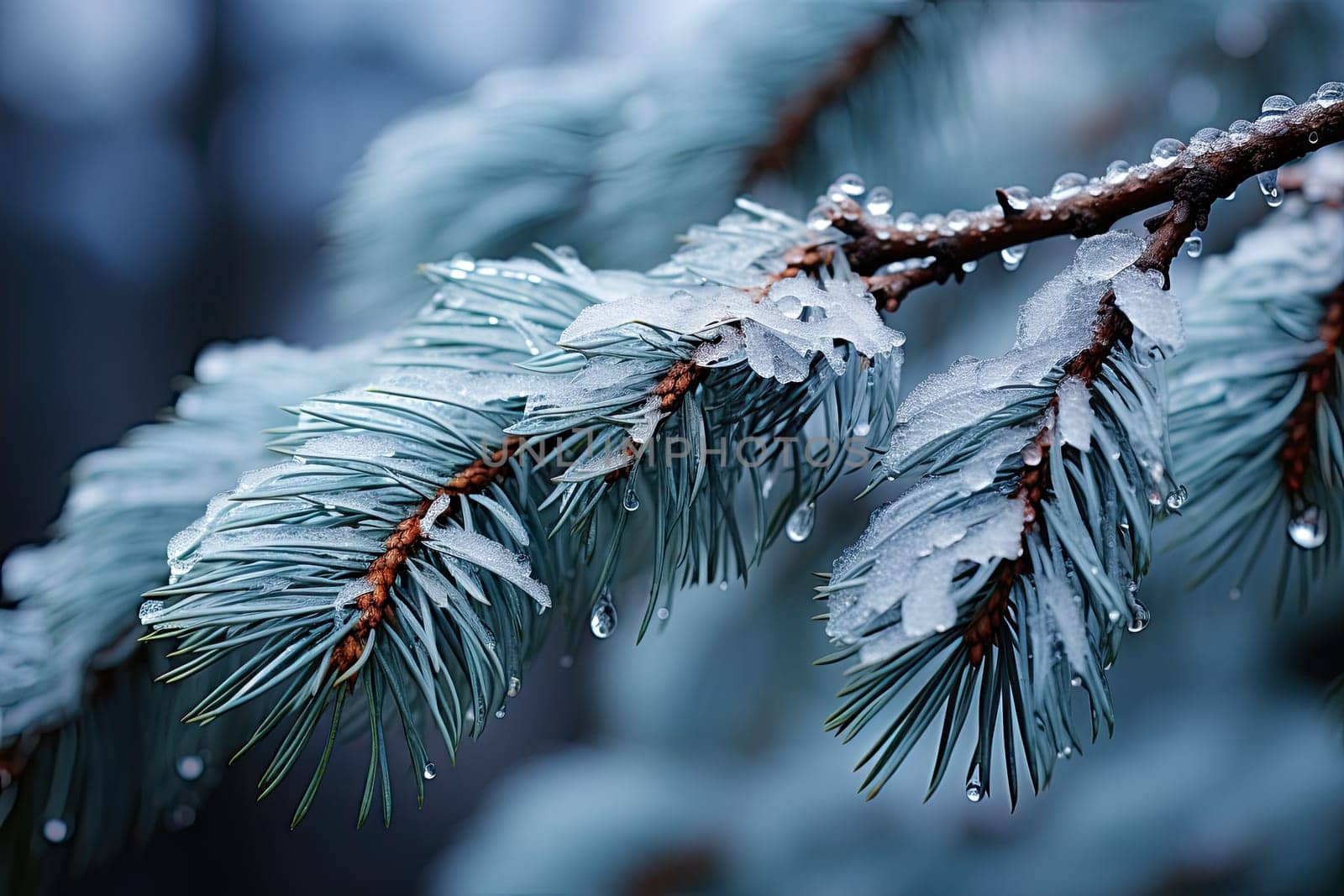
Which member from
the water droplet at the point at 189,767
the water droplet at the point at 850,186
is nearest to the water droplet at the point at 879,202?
the water droplet at the point at 850,186

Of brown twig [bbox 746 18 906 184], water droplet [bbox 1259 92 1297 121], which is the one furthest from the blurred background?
water droplet [bbox 1259 92 1297 121]

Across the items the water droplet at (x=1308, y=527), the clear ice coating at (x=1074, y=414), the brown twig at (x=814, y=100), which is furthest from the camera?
the brown twig at (x=814, y=100)

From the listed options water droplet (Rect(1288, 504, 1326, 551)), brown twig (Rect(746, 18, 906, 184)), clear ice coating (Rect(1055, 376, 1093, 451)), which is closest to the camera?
clear ice coating (Rect(1055, 376, 1093, 451))

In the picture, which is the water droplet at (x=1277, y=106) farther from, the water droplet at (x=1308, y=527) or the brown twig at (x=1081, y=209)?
the water droplet at (x=1308, y=527)

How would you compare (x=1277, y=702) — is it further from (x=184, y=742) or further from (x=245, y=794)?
(x=245, y=794)

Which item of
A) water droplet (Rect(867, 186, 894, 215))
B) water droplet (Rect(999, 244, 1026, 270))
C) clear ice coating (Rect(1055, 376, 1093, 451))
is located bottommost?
clear ice coating (Rect(1055, 376, 1093, 451))

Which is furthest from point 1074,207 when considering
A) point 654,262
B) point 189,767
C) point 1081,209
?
point 189,767

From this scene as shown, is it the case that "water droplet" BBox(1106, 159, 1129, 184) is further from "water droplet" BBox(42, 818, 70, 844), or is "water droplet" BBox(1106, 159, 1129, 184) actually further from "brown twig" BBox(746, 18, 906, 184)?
"water droplet" BBox(42, 818, 70, 844)
